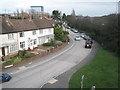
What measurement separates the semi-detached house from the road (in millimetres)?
6272

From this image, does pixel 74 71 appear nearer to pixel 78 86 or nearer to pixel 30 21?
pixel 78 86

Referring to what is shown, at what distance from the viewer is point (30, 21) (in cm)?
3644

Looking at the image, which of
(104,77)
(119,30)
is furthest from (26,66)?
(119,30)

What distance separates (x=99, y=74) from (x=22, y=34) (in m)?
17.9

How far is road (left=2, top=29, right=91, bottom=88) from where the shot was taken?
59.6ft

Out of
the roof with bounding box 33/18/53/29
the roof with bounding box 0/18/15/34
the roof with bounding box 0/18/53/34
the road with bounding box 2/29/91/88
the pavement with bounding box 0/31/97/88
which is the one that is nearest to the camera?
the pavement with bounding box 0/31/97/88

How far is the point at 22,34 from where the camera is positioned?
1262 inches

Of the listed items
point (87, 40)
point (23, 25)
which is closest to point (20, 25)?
point (23, 25)

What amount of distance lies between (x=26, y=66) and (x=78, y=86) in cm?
979

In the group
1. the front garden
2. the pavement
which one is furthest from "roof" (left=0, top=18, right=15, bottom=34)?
the pavement

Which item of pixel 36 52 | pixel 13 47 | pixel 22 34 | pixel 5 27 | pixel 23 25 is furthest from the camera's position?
pixel 23 25

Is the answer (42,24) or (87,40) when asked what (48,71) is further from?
(87,40)

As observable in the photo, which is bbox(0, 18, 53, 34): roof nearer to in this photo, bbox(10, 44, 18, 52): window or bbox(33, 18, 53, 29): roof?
bbox(33, 18, 53, 29): roof

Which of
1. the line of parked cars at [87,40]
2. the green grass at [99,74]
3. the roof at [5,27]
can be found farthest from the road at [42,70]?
the roof at [5,27]
